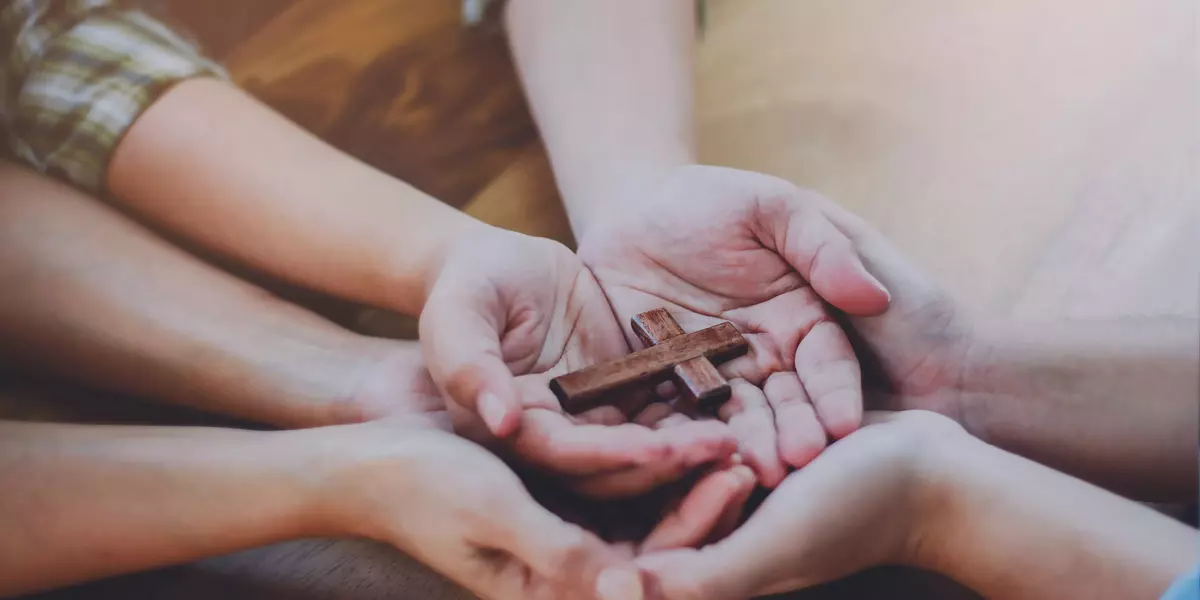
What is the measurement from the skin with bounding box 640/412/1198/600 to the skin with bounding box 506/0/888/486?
33 millimetres

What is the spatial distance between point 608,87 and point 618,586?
466 mm

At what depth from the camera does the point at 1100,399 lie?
1.40ft

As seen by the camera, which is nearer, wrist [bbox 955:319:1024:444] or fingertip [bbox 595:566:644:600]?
fingertip [bbox 595:566:644:600]

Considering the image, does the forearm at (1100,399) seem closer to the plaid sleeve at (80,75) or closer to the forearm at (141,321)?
the forearm at (141,321)

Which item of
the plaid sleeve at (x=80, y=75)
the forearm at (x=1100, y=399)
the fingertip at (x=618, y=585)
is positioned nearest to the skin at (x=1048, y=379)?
the forearm at (x=1100, y=399)

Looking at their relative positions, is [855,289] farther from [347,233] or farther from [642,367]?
[347,233]

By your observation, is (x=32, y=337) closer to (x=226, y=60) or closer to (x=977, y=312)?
(x=226, y=60)

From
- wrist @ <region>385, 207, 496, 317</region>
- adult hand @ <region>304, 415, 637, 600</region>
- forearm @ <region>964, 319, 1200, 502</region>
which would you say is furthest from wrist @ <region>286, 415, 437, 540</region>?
forearm @ <region>964, 319, 1200, 502</region>

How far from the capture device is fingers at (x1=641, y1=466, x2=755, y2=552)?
0.41m

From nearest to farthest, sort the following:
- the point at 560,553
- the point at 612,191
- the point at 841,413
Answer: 1. the point at 560,553
2. the point at 841,413
3. the point at 612,191

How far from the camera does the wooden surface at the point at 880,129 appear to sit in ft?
1.64

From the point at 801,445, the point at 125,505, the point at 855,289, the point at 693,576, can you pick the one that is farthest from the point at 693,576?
the point at 125,505

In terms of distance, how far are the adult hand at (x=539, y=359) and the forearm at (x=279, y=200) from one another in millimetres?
49

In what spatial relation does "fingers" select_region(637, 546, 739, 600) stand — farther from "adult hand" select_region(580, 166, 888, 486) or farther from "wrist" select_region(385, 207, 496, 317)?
"wrist" select_region(385, 207, 496, 317)
